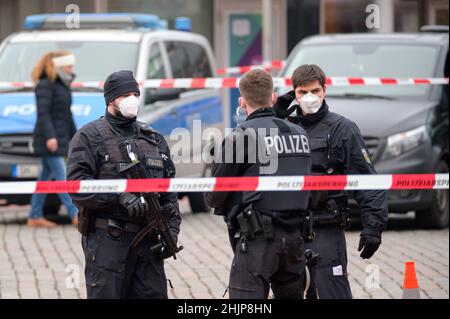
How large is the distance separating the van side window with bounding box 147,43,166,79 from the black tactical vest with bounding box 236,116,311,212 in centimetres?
738

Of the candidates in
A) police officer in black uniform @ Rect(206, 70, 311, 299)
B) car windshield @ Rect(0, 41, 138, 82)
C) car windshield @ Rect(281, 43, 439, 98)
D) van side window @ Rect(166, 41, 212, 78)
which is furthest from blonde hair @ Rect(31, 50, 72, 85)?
police officer in black uniform @ Rect(206, 70, 311, 299)

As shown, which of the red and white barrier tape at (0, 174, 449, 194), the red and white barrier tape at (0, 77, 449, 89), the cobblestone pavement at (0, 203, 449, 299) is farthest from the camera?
the red and white barrier tape at (0, 77, 449, 89)

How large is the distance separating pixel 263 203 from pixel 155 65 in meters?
7.75

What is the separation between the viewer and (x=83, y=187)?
6.95 meters

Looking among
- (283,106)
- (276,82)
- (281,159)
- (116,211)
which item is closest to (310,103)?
(283,106)

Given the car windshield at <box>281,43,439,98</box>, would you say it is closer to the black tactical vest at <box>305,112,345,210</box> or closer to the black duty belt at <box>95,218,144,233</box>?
the black tactical vest at <box>305,112,345,210</box>

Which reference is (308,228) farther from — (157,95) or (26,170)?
(26,170)

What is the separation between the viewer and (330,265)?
751 centimetres

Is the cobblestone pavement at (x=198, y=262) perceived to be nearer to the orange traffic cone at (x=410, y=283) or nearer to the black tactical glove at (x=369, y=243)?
the orange traffic cone at (x=410, y=283)

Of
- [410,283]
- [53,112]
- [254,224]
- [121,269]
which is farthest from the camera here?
[53,112]

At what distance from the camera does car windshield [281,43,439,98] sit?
13.9 metres

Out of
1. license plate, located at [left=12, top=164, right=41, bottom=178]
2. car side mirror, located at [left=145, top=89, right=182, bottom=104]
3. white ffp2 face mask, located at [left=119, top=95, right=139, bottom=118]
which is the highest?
white ffp2 face mask, located at [left=119, top=95, right=139, bottom=118]

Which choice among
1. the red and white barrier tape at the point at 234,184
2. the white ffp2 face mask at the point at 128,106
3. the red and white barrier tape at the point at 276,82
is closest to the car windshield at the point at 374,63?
the red and white barrier tape at the point at 276,82

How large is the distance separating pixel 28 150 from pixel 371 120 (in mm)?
3643
